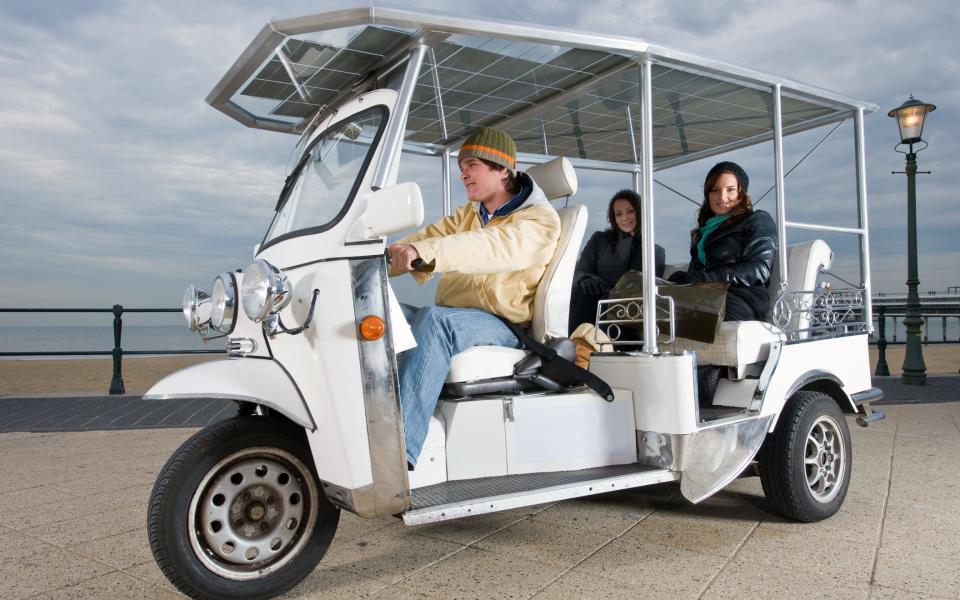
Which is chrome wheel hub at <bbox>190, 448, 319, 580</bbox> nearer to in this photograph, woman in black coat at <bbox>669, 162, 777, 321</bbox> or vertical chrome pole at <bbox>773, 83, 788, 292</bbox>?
woman in black coat at <bbox>669, 162, 777, 321</bbox>

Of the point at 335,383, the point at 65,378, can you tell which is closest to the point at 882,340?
the point at 335,383

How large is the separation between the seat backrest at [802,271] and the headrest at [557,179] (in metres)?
1.41

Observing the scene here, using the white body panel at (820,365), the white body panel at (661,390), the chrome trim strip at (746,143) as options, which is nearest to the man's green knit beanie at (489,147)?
the white body panel at (661,390)

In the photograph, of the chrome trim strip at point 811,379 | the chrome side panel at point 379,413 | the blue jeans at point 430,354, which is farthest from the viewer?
the chrome trim strip at point 811,379

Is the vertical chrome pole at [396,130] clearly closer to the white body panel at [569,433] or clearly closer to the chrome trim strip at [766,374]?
the white body panel at [569,433]

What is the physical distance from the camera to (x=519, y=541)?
3564mm

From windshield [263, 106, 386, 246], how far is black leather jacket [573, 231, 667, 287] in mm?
2105

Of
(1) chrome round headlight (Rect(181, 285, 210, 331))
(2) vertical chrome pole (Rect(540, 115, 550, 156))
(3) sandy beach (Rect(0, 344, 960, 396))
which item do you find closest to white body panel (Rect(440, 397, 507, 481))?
(1) chrome round headlight (Rect(181, 285, 210, 331))

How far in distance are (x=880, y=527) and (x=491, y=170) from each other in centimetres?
283

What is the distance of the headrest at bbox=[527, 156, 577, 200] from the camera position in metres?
4.11

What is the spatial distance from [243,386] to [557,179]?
7.36 feet

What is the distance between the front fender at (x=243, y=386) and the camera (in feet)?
8.65

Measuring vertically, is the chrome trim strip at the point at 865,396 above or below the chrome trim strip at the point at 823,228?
below

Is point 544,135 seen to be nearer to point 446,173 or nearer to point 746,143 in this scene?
point 446,173
